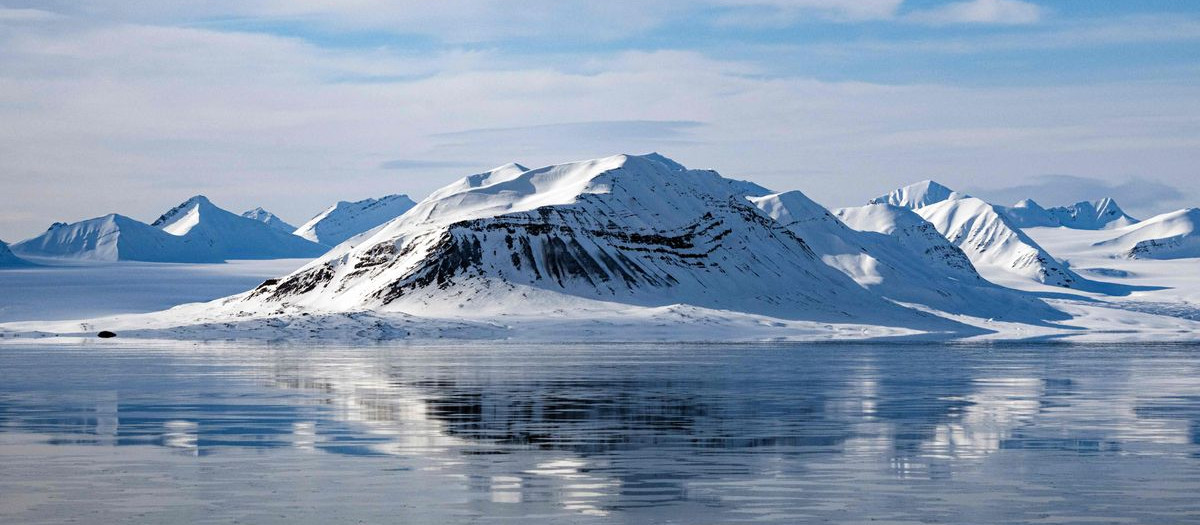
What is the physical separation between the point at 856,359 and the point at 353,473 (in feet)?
259

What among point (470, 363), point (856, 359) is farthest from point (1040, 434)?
point (856, 359)

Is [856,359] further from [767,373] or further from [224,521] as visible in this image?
[224,521]

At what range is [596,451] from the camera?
36.8m

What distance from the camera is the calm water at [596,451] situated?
27.2 metres

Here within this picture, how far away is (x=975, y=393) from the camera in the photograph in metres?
61.6

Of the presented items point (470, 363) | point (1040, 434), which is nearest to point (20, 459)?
point (1040, 434)

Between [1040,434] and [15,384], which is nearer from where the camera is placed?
[1040,434]

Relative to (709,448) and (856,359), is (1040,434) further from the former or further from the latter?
(856,359)

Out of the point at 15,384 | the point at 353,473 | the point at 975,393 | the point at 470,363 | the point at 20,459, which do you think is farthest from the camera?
the point at 470,363

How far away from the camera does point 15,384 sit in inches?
2680

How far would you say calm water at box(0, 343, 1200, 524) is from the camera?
89.2ft

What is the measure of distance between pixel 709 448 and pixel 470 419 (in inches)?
433

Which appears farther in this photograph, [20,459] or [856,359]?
[856,359]

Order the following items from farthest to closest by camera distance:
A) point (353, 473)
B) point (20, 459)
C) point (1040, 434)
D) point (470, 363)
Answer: point (470, 363) → point (1040, 434) → point (20, 459) → point (353, 473)
